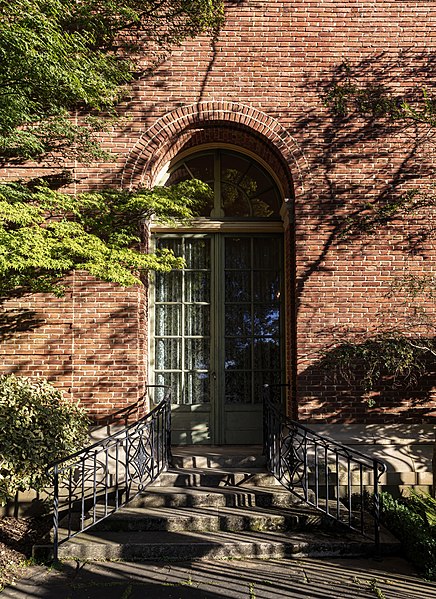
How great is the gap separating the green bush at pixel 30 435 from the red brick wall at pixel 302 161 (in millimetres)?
775

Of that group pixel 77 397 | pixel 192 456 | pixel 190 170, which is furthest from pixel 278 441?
pixel 190 170

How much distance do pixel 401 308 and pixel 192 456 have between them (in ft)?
10.9

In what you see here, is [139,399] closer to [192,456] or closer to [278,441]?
[192,456]

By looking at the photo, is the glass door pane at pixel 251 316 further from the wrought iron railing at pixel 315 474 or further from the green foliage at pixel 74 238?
the green foliage at pixel 74 238

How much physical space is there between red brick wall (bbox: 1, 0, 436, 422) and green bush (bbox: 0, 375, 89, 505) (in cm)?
78

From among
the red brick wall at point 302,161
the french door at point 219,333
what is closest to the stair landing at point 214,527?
the french door at point 219,333

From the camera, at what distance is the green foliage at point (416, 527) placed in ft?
15.6

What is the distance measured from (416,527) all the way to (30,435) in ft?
13.1

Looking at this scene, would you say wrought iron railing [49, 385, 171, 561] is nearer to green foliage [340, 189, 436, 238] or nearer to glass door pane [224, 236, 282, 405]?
glass door pane [224, 236, 282, 405]

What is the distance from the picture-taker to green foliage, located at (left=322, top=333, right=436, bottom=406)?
607 centimetres

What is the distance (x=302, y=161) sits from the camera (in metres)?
7.29

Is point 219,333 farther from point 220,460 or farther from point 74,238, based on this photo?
point 74,238

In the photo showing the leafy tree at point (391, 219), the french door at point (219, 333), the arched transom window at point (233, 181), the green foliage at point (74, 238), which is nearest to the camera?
the green foliage at point (74, 238)

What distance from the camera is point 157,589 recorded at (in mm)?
4438
